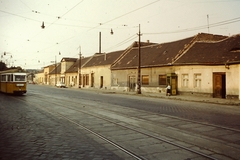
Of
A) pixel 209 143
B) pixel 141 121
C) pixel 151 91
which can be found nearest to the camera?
pixel 209 143

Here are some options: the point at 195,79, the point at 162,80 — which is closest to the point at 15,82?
the point at 162,80

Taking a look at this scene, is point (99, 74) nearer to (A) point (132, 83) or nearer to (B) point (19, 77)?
(A) point (132, 83)

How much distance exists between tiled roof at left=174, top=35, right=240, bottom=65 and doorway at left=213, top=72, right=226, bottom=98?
1695 mm

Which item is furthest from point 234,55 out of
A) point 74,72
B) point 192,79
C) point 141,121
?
point 74,72

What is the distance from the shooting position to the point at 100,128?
8.41 m

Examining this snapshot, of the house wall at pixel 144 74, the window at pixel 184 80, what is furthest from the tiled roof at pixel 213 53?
the house wall at pixel 144 74

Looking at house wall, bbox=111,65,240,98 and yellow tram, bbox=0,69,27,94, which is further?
yellow tram, bbox=0,69,27,94

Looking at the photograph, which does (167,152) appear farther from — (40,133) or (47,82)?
(47,82)

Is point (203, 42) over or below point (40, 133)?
over

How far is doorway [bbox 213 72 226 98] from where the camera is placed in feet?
77.0

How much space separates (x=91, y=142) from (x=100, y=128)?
195cm

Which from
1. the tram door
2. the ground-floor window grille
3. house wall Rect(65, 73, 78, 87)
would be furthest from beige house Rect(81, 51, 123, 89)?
the ground-floor window grille

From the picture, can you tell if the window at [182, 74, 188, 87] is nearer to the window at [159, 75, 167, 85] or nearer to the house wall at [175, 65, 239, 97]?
the house wall at [175, 65, 239, 97]

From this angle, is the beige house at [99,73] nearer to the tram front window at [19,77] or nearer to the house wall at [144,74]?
the house wall at [144,74]
